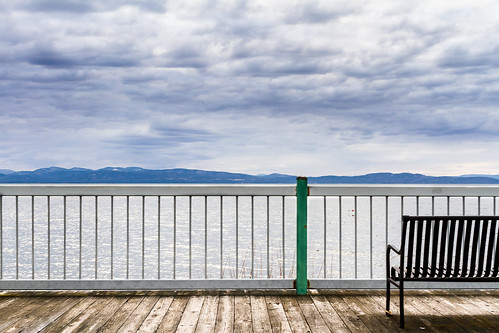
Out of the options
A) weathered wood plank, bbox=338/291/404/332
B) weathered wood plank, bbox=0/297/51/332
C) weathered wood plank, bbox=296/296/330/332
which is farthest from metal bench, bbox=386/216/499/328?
weathered wood plank, bbox=0/297/51/332

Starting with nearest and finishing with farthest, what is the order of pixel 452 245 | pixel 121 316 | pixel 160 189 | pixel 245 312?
pixel 452 245, pixel 121 316, pixel 245 312, pixel 160 189

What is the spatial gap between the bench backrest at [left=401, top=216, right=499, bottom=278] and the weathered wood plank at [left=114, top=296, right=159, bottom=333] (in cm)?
223

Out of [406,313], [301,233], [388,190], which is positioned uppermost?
[388,190]

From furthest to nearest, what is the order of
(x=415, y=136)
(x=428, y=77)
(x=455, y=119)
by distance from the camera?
1. (x=428, y=77)
2. (x=415, y=136)
3. (x=455, y=119)

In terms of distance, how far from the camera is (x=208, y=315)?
3.51 meters

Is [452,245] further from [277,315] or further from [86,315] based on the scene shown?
[86,315]

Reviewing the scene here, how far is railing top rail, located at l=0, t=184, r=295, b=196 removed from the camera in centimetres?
405

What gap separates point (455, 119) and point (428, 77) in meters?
34.1

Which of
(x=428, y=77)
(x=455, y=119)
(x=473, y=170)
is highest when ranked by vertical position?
(x=428, y=77)

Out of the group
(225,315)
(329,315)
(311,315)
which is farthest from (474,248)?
(225,315)

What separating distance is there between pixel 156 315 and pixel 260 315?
0.93m

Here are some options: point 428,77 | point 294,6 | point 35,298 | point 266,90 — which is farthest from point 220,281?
point 428,77

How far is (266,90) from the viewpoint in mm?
37656

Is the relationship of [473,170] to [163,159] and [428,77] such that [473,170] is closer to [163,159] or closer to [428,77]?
[163,159]
